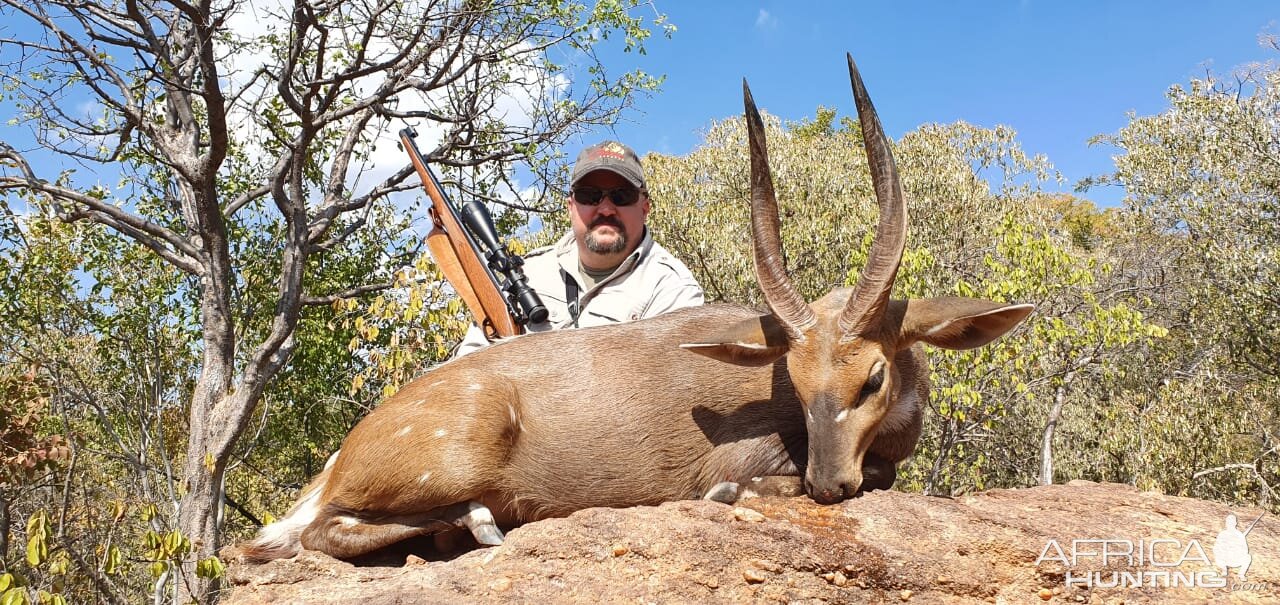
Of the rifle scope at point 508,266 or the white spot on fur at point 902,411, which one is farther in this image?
the rifle scope at point 508,266

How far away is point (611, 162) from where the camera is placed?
599cm

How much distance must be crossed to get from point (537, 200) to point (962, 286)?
7050mm

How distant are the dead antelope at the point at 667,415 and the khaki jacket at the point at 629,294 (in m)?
1.48

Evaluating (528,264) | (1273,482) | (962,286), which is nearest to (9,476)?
(528,264)

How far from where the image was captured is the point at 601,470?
4.01m

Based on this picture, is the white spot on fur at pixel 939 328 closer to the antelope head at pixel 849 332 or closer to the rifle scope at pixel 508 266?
the antelope head at pixel 849 332

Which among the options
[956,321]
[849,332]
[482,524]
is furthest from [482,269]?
[956,321]

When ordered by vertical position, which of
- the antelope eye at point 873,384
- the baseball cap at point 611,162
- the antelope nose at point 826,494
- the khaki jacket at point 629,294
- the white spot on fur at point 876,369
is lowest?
the antelope nose at point 826,494

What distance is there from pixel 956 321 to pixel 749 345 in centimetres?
93

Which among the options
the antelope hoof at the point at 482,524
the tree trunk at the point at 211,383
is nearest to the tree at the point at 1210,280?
the antelope hoof at the point at 482,524

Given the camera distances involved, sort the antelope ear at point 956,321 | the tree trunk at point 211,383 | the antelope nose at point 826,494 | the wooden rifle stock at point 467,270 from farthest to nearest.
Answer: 1. the tree trunk at point 211,383
2. the wooden rifle stock at point 467,270
3. the antelope ear at point 956,321
4. the antelope nose at point 826,494

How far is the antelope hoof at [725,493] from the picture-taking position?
3912 mm

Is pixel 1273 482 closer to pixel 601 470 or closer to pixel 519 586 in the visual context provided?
pixel 601 470

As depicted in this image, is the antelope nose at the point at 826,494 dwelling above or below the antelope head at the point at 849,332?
below
